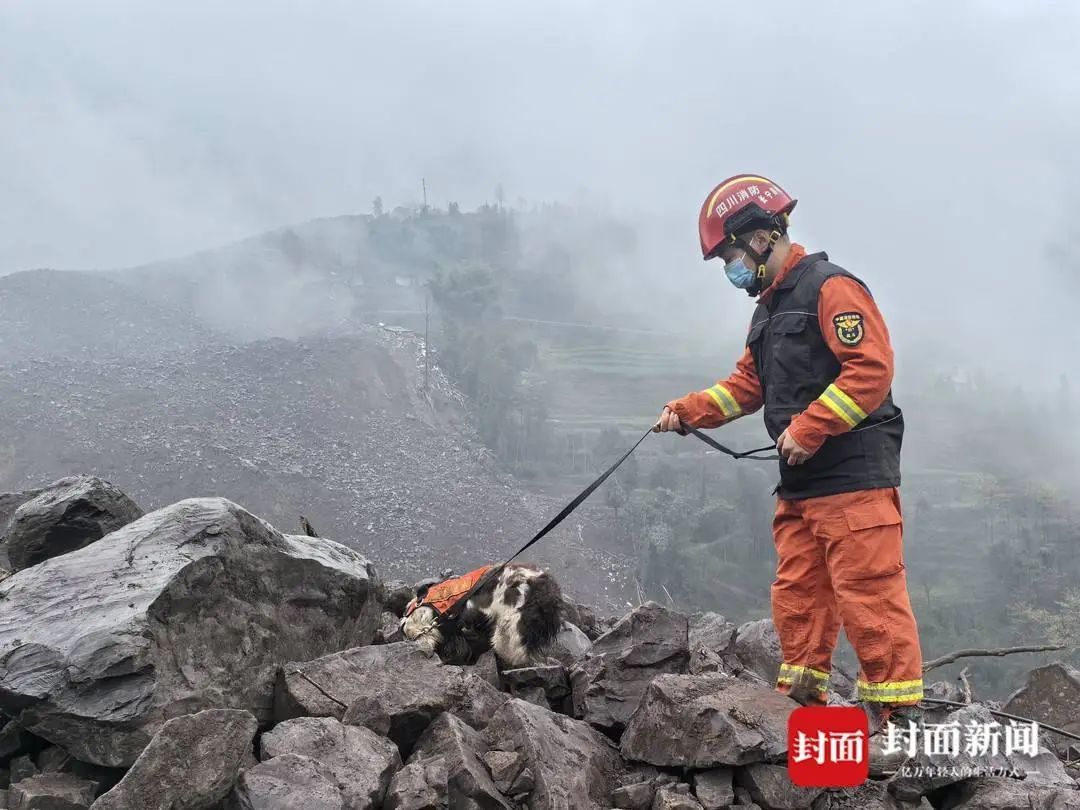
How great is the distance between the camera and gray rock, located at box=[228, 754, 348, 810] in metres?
2.62

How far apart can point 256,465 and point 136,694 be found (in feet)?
140

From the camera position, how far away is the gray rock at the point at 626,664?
4020 mm

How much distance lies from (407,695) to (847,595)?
6.11 ft

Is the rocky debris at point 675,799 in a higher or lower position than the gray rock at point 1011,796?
higher

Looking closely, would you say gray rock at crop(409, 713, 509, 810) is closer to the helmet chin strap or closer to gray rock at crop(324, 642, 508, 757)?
gray rock at crop(324, 642, 508, 757)

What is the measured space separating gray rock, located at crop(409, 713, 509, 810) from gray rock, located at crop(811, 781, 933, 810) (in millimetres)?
1206

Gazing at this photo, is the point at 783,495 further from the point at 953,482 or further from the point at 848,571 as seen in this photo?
the point at 953,482

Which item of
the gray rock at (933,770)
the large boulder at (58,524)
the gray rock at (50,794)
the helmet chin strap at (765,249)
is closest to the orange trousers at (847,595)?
the gray rock at (933,770)

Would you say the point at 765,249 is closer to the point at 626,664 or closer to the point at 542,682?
the point at 626,664

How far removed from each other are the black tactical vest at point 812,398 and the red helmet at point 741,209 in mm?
260

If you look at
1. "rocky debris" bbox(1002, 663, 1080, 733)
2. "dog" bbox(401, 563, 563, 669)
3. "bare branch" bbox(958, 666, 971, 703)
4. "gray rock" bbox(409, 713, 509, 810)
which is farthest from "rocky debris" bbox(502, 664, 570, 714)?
"rocky debris" bbox(1002, 663, 1080, 733)

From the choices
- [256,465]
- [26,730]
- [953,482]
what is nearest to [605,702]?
[26,730]

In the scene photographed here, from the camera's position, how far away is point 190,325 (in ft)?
219

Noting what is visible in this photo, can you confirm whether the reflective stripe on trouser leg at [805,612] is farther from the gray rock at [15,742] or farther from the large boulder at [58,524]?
the large boulder at [58,524]
